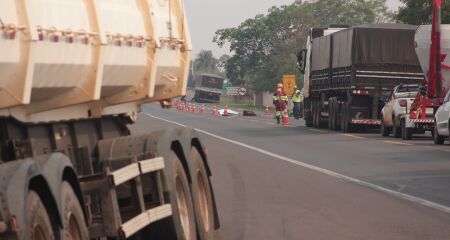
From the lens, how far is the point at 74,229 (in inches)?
307

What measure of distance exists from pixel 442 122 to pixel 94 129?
20.4 meters

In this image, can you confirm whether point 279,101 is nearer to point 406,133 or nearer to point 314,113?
point 314,113

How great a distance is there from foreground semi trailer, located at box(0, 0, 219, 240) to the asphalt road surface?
1833mm

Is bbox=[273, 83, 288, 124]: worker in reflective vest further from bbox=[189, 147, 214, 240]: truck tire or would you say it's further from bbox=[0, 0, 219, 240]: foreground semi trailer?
bbox=[189, 147, 214, 240]: truck tire

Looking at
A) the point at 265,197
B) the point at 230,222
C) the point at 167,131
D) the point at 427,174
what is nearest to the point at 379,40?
the point at 427,174

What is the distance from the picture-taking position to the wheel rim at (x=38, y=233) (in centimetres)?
676

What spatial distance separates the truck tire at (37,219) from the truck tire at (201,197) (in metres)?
3.83

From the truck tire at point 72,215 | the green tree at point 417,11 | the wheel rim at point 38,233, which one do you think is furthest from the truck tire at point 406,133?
the wheel rim at point 38,233

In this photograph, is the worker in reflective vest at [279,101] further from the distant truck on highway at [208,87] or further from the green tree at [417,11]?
the distant truck on highway at [208,87]

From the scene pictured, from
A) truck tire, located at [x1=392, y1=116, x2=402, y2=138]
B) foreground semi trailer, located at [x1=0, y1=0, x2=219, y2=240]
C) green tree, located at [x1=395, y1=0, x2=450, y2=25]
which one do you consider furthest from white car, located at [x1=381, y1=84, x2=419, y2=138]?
foreground semi trailer, located at [x1=0, y1=0, x2=219, y2=240]

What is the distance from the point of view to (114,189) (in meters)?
8.84

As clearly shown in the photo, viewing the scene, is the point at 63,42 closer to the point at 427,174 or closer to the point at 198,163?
the point at 198,163

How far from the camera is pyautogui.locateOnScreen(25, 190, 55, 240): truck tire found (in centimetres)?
657

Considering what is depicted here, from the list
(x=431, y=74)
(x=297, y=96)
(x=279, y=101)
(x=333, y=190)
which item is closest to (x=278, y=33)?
(x=297, y=96)
